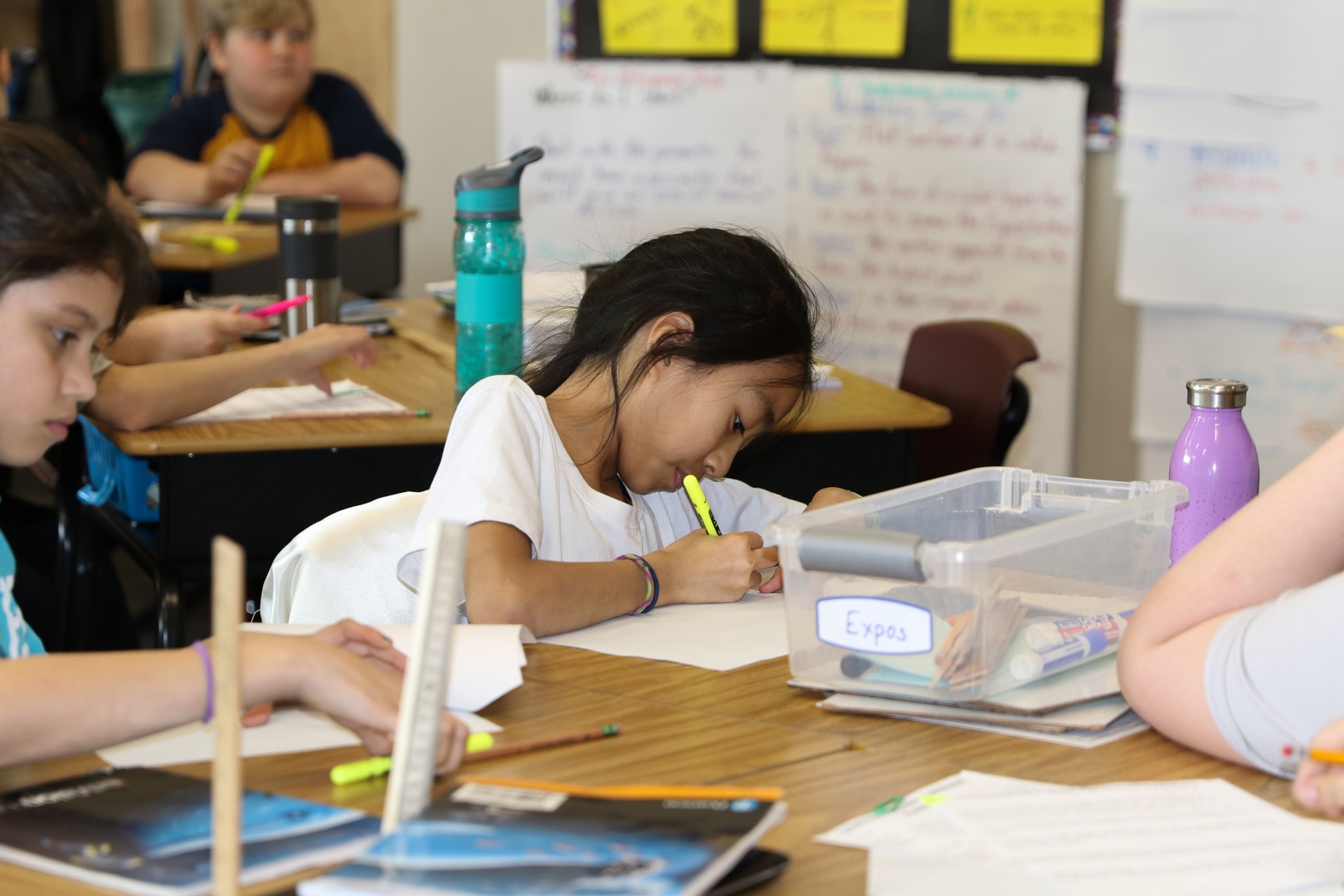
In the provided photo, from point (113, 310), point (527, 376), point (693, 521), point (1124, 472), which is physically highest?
point (113, 310)

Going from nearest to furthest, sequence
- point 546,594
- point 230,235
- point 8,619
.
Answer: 1. point 8,619
2. point 546,594
3. point 230,235

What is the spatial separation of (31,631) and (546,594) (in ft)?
1.41

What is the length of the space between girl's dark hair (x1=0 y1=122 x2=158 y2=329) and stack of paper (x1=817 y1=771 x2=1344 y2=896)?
765mm

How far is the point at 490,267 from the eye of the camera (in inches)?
80.4

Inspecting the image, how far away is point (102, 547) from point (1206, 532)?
6.05 ft

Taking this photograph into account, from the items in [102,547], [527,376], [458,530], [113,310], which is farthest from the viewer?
[102,547]

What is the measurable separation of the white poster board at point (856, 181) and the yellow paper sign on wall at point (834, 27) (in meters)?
0.06

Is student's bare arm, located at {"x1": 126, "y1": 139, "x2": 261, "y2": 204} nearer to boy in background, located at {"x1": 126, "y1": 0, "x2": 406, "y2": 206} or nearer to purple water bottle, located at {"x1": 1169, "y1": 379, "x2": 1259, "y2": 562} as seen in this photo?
boy in background, located at {"x1": 126, "y1": 0, "x2": 406, "y2": 206}

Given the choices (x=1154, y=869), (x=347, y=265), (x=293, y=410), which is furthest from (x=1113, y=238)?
(x=1154, y=869)

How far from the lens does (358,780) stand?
0.92 meters

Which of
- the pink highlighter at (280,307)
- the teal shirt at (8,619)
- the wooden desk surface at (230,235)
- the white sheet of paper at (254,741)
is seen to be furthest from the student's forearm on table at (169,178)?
the white sheet of paper at (254,741)

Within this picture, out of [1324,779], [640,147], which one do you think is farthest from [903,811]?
[640,147]

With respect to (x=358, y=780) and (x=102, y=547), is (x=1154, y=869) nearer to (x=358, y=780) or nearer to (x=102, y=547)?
(x=358, y=780)

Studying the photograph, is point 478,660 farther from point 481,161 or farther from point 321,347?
point 481,161
